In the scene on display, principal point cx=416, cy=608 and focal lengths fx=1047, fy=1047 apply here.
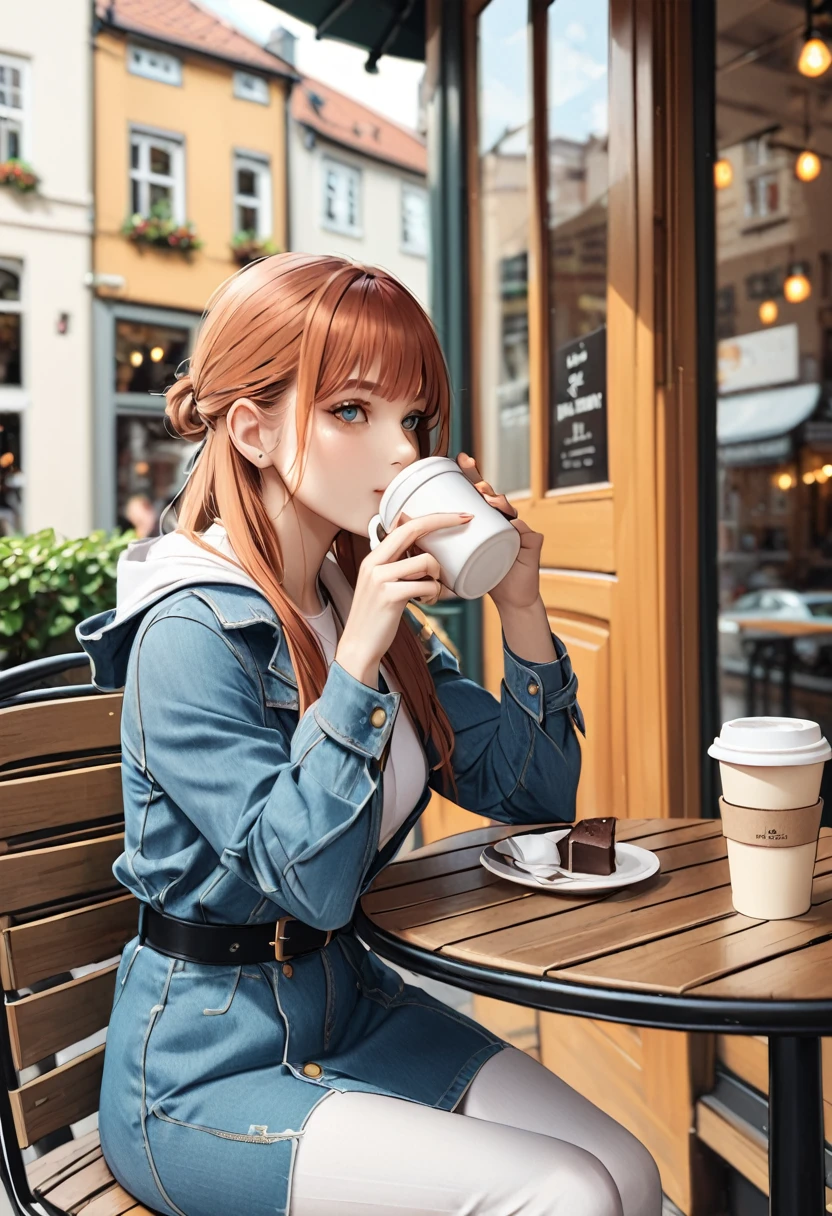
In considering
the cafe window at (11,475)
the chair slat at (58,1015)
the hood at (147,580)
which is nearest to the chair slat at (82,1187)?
the chair slat at (58,1015)

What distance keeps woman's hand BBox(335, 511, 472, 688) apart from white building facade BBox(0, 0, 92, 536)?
9570 mm

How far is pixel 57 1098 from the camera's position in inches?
46.0

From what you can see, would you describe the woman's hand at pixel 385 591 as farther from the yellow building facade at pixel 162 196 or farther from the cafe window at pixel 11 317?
the cafe window at pixel 11 317

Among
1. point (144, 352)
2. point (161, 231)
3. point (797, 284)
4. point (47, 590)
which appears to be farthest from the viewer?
point (144, 352)

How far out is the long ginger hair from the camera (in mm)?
1093

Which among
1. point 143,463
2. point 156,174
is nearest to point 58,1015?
point 143,463

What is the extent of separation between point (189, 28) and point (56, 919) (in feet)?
39.1

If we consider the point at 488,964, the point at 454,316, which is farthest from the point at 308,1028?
the point at 454,316

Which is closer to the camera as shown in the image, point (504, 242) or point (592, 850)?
point (592, 850)

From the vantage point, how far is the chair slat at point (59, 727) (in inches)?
47.8

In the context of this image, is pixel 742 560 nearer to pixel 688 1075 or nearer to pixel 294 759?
pixel 688 1075

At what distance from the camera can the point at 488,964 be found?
2.94 ft

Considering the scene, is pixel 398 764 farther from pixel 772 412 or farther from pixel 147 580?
pixel 772 412

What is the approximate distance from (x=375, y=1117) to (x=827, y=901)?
0.48 meters
